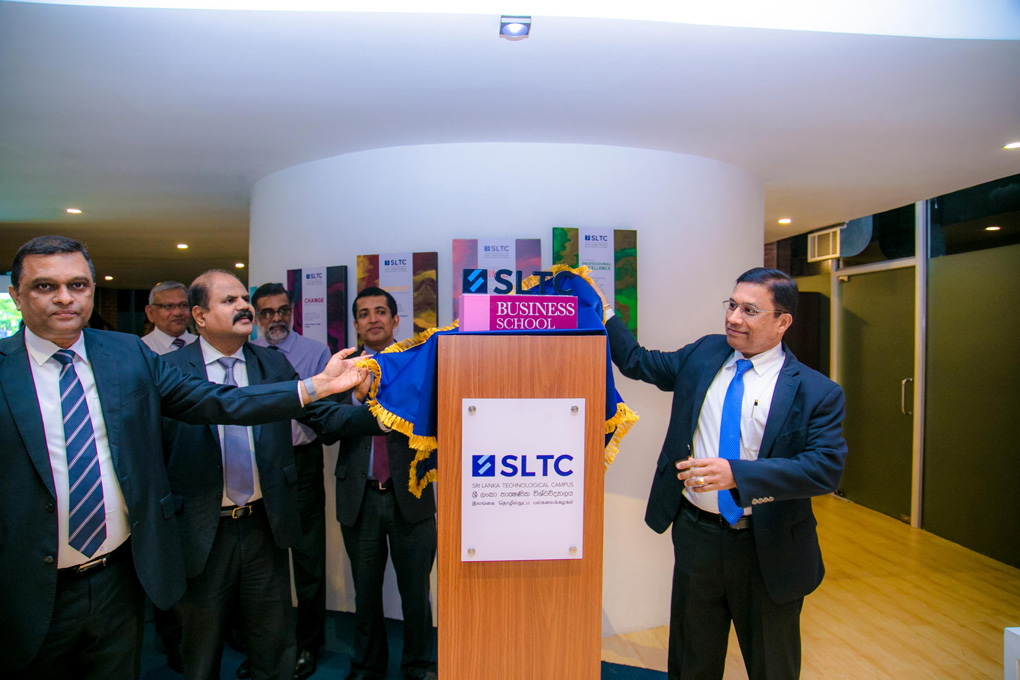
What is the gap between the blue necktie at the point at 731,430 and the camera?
2086 mm

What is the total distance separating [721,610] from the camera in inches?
87.0

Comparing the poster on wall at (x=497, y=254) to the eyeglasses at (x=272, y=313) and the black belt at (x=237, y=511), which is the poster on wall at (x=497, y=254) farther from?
the black belt at (x=237, y=511)

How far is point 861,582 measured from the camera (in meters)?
4.19

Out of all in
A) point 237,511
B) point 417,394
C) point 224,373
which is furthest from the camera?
point 224,373

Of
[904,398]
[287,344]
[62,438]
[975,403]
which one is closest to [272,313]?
[287,344]

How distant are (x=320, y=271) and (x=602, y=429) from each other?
2.82 m

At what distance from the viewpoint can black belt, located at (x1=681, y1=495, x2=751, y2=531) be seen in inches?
83.6

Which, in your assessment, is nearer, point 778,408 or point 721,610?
point 778,408

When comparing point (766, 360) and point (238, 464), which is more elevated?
point (766, 360)

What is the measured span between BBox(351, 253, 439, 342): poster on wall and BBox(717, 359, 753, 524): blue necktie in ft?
6.14

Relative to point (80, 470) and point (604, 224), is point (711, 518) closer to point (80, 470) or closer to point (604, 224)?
point (604, 224)

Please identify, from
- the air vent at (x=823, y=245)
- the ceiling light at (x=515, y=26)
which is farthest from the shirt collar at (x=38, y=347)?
the air vent at (x=823, y=245)

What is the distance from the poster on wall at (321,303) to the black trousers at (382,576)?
1.31 metres

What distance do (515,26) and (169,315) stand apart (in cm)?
330
